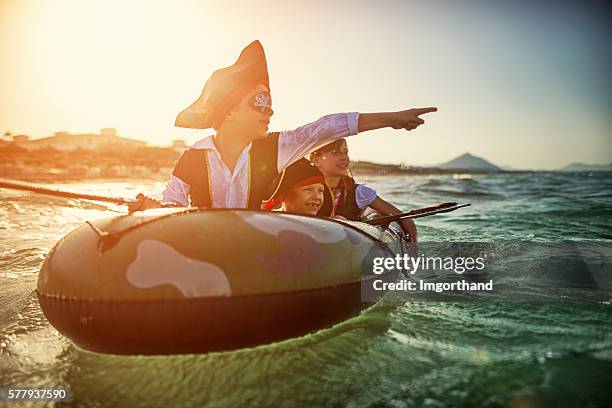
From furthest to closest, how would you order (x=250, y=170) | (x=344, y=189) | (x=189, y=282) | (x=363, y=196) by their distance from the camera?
(x=363, y=196)
(x=344, y=189)
(x=250, y=170)
(x=189, y=282)

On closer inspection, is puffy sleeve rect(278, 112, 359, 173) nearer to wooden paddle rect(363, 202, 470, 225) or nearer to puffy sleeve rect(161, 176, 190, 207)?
puffy sleeve rect(161, 176, 190, 207)

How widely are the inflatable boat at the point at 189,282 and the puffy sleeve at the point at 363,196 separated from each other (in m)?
2.89

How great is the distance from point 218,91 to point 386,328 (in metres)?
1.96

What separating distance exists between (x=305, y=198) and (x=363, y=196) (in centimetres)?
170

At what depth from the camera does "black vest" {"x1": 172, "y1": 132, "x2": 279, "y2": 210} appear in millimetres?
3119

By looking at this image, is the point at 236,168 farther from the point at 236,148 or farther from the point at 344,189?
the point at 344,189

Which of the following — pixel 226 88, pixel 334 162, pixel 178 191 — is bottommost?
pixel 178 191

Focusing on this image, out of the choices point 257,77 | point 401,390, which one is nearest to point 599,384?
point 401,390

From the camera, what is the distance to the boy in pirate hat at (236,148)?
3.12 m

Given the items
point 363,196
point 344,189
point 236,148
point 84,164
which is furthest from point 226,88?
point 84,164

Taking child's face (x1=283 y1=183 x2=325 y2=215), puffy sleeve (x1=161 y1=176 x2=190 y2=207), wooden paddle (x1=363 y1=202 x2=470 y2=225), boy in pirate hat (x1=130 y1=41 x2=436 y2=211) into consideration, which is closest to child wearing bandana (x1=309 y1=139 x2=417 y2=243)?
wooden paddle (x1=363 y1=202 x2=470 y2=225)

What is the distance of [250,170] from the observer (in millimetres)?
3125

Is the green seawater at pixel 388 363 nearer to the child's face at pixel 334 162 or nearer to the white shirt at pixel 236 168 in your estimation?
the white shirt at pixel 236 168

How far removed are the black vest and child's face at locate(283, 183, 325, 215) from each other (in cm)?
56
